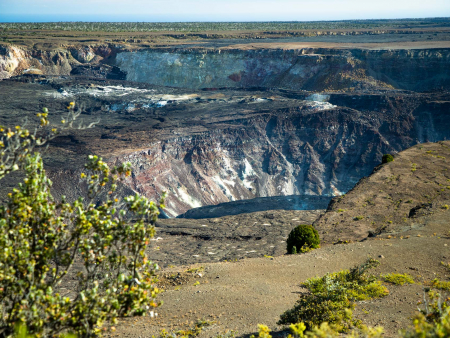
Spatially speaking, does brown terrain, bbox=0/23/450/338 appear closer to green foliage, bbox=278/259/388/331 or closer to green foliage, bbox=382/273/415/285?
green foliage, bbox=382/273/415/285

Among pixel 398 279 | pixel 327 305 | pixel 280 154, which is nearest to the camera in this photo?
pixel 327 305

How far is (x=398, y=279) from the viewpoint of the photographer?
1308cm

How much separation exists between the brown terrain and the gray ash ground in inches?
7.2

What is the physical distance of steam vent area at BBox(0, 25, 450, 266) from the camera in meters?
36.1

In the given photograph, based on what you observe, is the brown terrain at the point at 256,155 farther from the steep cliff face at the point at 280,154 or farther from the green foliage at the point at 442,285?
the green foliage at the point at 442,285

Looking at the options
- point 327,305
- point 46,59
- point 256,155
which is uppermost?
point 46,59

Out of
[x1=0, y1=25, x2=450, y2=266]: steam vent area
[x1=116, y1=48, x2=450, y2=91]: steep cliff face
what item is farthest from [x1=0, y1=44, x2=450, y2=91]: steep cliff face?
[x1=0, y1=25, x2=450, y2=266]: steam vent area

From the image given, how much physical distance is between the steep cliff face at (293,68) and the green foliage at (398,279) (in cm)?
5873

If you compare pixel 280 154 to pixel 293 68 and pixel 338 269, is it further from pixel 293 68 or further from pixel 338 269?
pixel 338 269

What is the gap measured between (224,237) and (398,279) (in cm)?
1832

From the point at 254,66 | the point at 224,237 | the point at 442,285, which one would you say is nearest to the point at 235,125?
the point at 224,237

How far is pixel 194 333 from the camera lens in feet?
34.6

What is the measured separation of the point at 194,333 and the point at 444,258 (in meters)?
10.2

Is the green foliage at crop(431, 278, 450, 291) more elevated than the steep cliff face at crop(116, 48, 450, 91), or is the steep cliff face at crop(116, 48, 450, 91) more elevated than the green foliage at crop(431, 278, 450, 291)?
the steep cliff face at crop(116, 48, 450, 91)
